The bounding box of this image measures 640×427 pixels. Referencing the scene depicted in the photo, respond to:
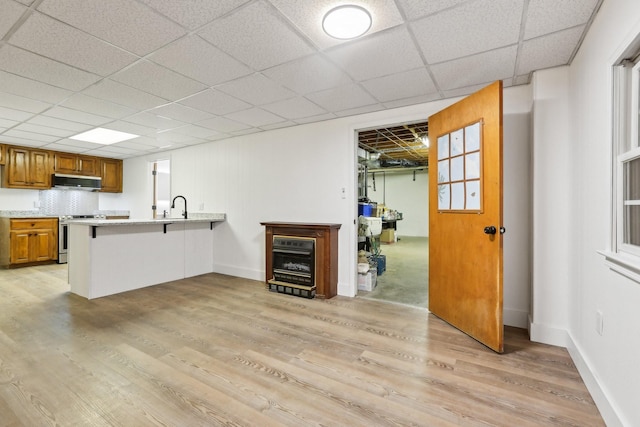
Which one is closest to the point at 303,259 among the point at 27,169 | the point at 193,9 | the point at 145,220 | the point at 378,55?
the point at 145,220

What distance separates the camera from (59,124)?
4141mm

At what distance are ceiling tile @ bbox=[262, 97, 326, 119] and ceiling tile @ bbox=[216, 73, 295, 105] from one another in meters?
0.13

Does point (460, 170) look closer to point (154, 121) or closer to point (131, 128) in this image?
point (154, 121)

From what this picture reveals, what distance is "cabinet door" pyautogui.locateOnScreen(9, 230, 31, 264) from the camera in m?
5.21

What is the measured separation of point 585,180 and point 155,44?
10.6 ft

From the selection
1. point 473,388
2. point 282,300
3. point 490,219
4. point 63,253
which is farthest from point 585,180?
point 63,253

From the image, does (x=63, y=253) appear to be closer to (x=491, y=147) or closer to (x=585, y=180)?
(x=491, y=147)

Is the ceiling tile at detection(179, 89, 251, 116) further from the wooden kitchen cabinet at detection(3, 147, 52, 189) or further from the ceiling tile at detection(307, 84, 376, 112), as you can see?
the wooden kitchen cabinet at detection(3, 147, 52, 189)

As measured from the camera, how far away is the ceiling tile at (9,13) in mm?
1725

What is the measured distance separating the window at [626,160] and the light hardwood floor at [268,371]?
944 millimetres

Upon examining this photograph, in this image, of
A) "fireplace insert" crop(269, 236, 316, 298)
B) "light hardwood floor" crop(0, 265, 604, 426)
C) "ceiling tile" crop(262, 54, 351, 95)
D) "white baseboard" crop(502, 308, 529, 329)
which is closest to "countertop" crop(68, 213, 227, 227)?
"light hardwood floor" crop(0, 265, 604, 426)

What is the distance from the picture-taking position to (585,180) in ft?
6.72

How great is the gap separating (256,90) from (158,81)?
35.7 inches

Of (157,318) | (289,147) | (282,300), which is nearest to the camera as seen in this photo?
(157,318)
